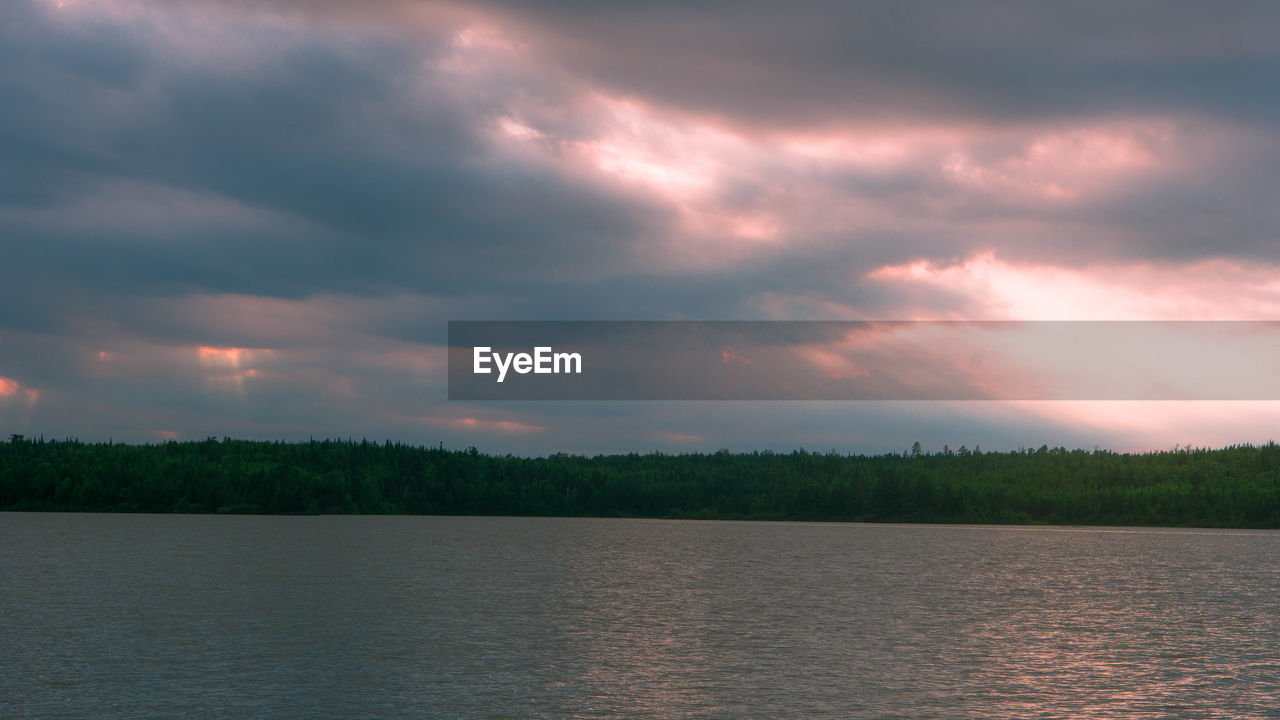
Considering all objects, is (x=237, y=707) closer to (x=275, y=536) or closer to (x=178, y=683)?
(x=178, y=683)

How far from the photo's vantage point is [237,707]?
3278 centimetres

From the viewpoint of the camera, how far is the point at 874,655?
46.0 m

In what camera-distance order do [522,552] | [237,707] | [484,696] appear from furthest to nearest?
[522,552]
[484,696]
[237,707]

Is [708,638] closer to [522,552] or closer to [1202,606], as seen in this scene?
[1202,606]

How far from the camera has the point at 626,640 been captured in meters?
50.9

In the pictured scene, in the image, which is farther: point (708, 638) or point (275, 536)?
point (275, 536)

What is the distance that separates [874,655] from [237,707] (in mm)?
25686

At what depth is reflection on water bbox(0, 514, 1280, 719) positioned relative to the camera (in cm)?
3469

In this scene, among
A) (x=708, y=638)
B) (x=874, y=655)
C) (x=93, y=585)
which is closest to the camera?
(x=874, y=655)

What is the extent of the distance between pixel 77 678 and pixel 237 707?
29.5 ft

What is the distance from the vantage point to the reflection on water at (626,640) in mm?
34688

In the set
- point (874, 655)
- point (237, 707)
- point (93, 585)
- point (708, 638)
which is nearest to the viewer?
point (237, 707)

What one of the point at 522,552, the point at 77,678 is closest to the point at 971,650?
the point at 77,678

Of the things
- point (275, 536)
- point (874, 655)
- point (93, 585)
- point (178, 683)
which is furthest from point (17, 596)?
point (275, 536)
